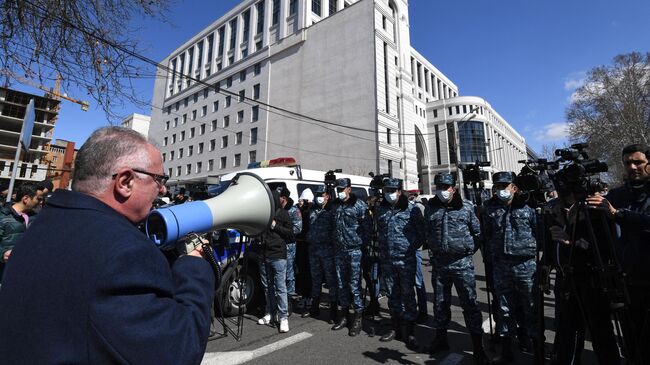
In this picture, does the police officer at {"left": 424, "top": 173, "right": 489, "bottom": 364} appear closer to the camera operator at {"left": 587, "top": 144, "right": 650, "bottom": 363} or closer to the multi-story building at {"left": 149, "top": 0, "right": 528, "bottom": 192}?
the camera operator at {"left": 587, "top": 144, "right": 650, "bottom": 363}

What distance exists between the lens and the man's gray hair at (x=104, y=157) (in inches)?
49.3

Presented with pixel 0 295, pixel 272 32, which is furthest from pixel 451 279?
pixel 272 32

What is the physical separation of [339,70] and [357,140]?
7.32m

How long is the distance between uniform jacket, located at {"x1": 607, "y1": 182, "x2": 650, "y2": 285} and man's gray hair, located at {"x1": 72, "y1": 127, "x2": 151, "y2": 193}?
3.34 metres

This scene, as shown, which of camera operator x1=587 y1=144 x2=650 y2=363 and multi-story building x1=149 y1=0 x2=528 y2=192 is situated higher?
multi-story building x1=149 y1=0 x2=528 y2=192

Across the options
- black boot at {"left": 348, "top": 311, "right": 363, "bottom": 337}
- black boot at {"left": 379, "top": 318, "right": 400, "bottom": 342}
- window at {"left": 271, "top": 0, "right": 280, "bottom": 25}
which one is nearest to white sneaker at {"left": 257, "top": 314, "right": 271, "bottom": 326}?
black boot at {"left": 348, "top": 311, "right": 363, "bottom": 337}

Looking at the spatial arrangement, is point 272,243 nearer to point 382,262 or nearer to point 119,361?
point 382,262

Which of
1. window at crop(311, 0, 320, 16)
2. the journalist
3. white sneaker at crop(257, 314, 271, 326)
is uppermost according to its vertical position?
window at crop(311, 0, 320, 16)

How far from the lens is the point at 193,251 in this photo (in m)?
1.43

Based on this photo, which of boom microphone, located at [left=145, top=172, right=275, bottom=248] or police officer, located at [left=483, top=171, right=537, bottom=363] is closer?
boom microphone, located at [left=145, top=172, right=275, bottom=248]

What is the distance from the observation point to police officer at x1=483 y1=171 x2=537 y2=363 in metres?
3.64

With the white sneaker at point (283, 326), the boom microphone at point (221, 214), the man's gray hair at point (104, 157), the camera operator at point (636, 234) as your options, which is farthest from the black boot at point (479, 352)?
the man's gray hair at point (104, 157)

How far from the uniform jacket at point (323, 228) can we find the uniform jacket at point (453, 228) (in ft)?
5.59

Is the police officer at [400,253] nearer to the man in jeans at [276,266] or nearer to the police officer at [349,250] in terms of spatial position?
the police officer at [349,250]
